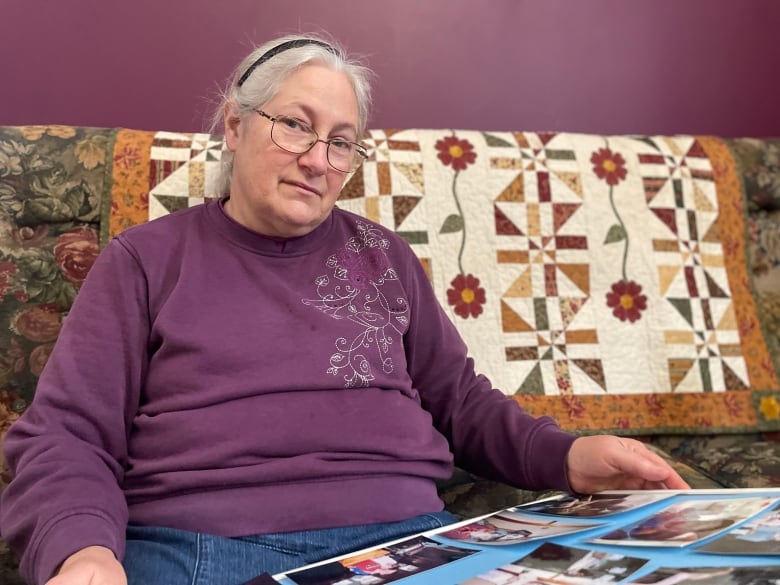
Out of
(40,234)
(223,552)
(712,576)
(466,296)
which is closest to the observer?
(712,576)

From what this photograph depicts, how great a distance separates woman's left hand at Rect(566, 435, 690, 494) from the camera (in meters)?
0.89

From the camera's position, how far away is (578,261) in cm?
169

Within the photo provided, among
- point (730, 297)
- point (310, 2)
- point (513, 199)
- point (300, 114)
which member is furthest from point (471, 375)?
point (310, 2)

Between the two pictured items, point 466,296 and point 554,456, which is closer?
point 554,456

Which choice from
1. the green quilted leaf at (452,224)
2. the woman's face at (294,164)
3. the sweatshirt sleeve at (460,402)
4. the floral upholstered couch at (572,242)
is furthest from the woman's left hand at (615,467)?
the green quilted leaf at (452,224)

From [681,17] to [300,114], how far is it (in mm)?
1603

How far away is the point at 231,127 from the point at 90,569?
691 mm

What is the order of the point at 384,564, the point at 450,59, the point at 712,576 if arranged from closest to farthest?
the point at 712,576 → the point at 384,564 → the point at 450,59

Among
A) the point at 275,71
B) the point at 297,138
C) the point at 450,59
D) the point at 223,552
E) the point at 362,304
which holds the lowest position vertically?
the point at 223,552

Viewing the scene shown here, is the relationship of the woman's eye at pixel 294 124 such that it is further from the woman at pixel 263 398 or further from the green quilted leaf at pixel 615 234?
the green quilted leaf at pixel 615 234

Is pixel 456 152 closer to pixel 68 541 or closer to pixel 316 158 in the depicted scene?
pixel 316 158

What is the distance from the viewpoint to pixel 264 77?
1078 mm

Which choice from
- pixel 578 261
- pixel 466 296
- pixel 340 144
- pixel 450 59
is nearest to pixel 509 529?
pixel 340 144

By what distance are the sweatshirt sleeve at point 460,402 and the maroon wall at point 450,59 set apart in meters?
0.95
